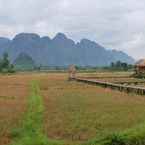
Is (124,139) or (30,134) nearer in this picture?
(124,139)

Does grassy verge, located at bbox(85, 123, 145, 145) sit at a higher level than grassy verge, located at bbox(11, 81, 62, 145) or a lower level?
higher

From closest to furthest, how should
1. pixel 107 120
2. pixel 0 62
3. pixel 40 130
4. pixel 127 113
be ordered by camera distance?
1. pixel 40 130
2. pixel 107 120
3. pixel 127 113
4. pixel 0 62

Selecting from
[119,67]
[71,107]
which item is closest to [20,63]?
[119,67]

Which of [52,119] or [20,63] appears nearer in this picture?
[52,119]

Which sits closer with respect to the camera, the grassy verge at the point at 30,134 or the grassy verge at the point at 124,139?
the grassy verge at the point at 124,139

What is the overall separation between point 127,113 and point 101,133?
4.28 meters

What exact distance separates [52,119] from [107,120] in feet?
5.32

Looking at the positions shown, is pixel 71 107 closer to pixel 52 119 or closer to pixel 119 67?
pixel 52 119

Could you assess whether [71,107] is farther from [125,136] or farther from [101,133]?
[125,136]

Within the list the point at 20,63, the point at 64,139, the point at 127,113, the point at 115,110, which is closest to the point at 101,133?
the point at 64,139

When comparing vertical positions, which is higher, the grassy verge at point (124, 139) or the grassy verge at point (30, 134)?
the grassy verge at point (124, 139)

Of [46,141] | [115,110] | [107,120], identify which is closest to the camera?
[46,141]

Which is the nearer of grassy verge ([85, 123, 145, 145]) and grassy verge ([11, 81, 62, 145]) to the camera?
grassy verge ([85, 123, 145, 145])

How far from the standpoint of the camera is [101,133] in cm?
965
